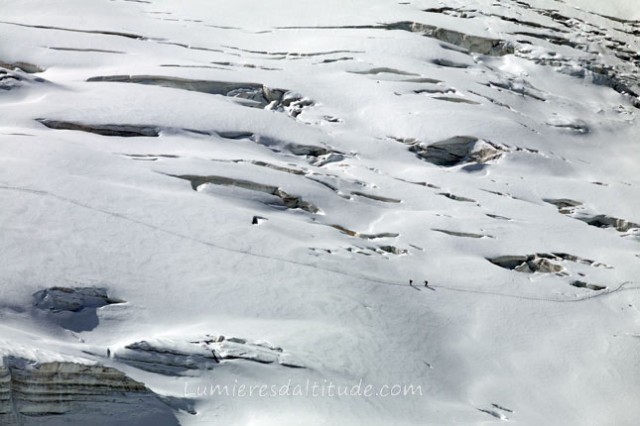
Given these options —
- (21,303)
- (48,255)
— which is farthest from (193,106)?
(21,303)

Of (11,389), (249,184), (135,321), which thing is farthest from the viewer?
(249,184)

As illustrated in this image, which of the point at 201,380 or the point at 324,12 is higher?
the point at 324,12

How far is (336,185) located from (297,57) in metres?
3.48

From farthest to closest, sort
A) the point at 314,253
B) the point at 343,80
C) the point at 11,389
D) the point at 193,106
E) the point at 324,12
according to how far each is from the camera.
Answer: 1. the point at 324,12
2. the point at 343,80
3. the point at 193,106
4. the point at 314,253
5. the point at 11,389

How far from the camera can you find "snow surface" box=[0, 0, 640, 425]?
6.71m

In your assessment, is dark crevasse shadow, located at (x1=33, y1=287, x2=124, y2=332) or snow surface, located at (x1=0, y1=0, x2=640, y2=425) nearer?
dark crevasse shadow, located at (x1=33, y1=287, x2=124, y2=332)

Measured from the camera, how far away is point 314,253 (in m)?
8.09

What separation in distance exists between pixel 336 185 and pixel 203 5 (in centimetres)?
565

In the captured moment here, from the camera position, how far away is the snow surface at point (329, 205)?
6707mm

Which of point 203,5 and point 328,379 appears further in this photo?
point 203,5

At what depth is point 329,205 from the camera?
30.0 feet

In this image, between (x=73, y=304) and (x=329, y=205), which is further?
(x=329, y=205)

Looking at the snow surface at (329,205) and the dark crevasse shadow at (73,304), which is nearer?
the dark crevasse shadow at (73,304)

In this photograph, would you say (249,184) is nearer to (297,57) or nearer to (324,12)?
(297,57)
